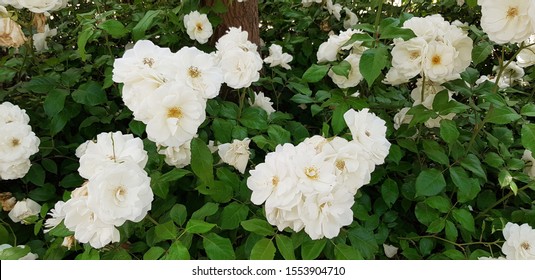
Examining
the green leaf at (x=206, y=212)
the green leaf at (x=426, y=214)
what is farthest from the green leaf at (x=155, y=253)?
the green leaf at (x=426, y=214)

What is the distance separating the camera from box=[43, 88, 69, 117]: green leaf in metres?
1.48

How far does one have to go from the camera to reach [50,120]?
1.60 m

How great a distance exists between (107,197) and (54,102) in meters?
0.67

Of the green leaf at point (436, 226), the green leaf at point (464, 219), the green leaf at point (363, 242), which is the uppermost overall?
the green leaf at point (464, 219)

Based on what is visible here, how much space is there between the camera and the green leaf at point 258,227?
1.05 metres

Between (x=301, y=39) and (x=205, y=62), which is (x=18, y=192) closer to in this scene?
(x=205, y=62)

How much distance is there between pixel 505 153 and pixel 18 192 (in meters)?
1.41

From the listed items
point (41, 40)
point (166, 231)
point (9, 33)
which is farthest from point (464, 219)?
point (41, 40)

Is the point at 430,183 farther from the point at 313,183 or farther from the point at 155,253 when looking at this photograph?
the point at 155,253

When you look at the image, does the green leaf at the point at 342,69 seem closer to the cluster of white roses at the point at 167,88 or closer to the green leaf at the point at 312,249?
the cluster of white roses at the point at 167,88

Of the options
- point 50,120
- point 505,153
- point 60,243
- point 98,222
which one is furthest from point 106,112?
point 505,153

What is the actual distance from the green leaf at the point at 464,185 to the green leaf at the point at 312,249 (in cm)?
43

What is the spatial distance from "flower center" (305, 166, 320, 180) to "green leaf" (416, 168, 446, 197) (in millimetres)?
403

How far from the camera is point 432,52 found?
4.11 ft
